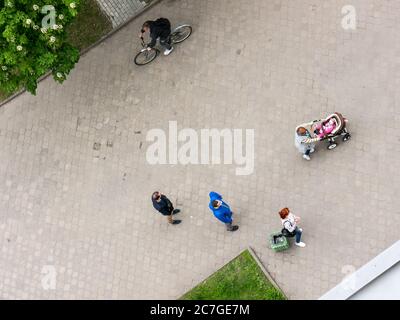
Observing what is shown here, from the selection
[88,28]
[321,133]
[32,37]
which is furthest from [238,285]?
[88,28]

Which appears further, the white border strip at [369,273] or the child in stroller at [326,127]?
the child in stroller at [326,127]

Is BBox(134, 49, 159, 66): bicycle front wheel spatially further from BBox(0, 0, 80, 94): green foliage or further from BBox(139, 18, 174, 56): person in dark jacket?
BBox(0, 0, 80, 94): green foliage

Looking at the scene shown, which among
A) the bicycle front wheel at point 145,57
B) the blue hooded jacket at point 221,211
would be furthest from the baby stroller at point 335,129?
the bicycle front wheel at point 145,57

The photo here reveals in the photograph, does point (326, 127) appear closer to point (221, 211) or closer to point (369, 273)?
point (221, 211)

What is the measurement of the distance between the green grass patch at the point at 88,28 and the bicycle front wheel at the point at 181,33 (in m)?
1.92

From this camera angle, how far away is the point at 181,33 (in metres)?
15.8

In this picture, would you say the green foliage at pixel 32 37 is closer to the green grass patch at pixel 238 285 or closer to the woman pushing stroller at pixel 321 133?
the woman pushing stroller at pixel 321 133

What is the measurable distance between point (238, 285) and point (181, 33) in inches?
270

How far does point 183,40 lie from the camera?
1595cm

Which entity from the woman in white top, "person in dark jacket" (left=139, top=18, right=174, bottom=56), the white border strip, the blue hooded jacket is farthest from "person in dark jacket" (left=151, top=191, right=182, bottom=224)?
the white border strip

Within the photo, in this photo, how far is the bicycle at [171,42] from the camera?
1565 centimetres

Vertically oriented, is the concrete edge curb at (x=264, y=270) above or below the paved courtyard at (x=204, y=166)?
below

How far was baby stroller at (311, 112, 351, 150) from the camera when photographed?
44.9ft
